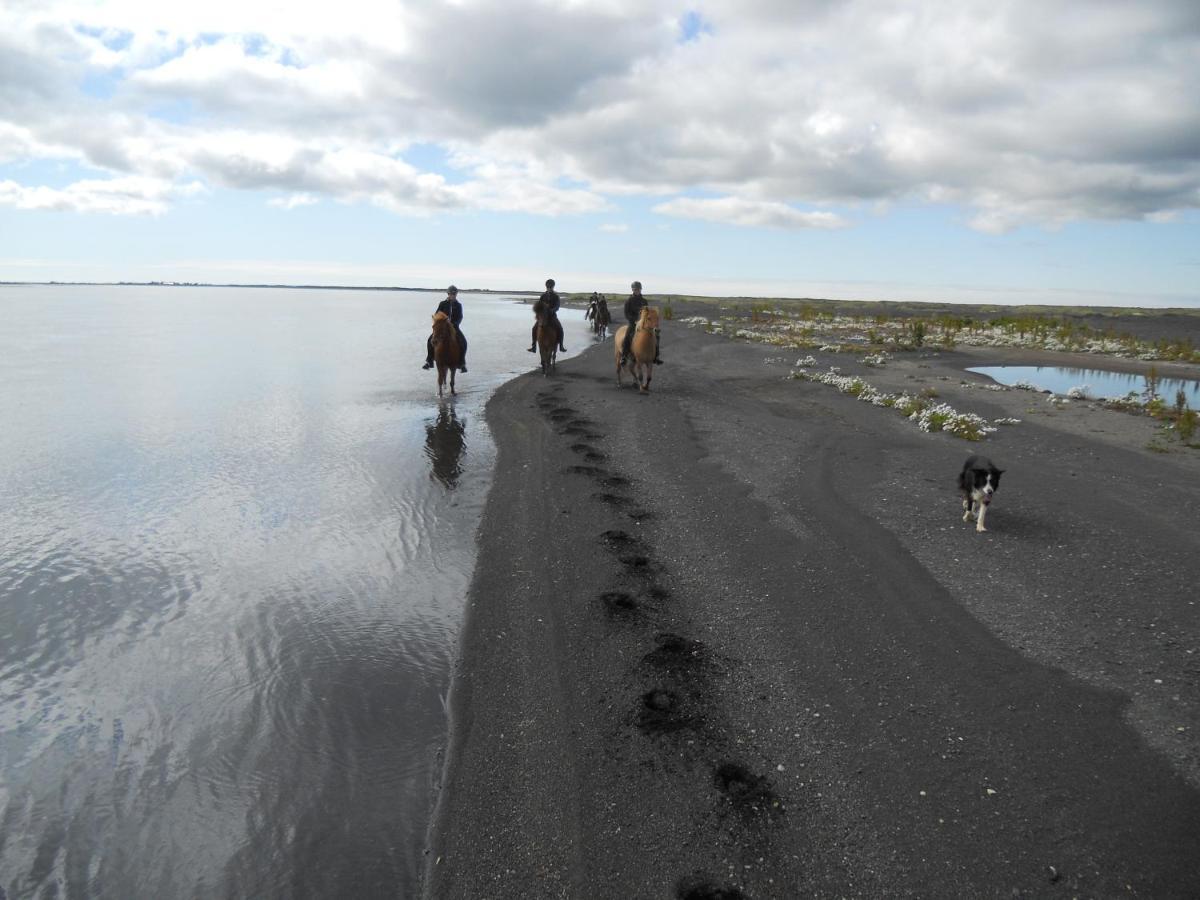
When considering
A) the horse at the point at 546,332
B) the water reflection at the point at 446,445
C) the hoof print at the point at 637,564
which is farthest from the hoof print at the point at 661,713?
the horse at the point at 546,332

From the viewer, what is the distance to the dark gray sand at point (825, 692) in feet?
12.3

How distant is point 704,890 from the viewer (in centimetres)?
352

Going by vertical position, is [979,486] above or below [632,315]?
below

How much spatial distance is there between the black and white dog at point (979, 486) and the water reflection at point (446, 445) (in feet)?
22.7

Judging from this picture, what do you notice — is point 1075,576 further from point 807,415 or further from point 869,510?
point 807,415

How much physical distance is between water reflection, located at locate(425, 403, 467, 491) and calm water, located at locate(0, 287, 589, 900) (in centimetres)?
9

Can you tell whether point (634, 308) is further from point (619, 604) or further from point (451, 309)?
point (619, 604)

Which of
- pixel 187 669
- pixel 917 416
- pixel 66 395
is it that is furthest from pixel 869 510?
pixel 66 395

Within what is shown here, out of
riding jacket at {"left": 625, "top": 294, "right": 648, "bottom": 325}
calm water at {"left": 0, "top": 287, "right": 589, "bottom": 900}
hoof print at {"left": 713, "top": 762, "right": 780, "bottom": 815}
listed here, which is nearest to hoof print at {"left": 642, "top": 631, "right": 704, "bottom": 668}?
hoof print at {"left": 713, "top": 762, "right": 780, "bottom": 815}

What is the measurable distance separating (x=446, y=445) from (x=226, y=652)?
7.65 meters

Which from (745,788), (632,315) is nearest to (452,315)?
(632,315)

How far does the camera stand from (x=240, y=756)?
4.75m

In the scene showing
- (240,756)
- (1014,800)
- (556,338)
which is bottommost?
(240,756)

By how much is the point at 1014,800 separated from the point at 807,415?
12161 millimetres
